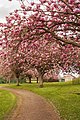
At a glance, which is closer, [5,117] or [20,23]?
[20,23]

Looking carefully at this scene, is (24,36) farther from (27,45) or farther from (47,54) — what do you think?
(47,54)

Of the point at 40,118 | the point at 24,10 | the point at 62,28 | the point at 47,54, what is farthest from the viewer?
the point at 47,54

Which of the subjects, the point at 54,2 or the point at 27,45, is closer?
the point at 54,2

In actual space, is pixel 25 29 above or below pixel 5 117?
above

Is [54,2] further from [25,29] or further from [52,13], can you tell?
[25,29]

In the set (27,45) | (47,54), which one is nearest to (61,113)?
(27,45)

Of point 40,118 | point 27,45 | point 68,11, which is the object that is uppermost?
point 68,11

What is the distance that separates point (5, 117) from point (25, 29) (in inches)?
242

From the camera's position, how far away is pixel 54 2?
12.9m

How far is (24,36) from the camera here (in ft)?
44.0

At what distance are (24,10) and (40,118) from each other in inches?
254

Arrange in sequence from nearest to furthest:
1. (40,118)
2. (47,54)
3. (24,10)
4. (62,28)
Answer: (24,10) → (62,28) → (40,118) → (47,54)

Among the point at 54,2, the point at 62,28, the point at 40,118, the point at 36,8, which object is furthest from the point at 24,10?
the point at 40,118

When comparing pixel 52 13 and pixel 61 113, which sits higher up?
pixel 52 13
